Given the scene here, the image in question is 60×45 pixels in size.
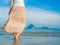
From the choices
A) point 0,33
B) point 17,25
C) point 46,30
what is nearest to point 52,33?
point 46,30

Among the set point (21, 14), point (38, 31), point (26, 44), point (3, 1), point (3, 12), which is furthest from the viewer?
point (38, 31)

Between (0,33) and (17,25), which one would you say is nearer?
(17,25)

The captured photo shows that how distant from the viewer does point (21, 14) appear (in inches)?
227

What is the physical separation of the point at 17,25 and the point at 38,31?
2307 mm

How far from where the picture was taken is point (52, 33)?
8.09 metres

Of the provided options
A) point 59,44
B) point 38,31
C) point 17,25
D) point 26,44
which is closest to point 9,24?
point 17,25

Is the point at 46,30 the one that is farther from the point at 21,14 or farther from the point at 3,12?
the point at 21,14

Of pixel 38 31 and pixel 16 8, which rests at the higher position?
pixel 16 8

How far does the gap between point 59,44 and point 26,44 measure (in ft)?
2.31

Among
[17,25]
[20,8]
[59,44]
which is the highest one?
[20,8]

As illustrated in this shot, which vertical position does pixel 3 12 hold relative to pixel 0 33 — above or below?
above

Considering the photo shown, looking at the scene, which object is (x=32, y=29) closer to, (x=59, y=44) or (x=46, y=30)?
(x=46, y=30)

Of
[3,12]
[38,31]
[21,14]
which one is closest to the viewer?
[21,14]

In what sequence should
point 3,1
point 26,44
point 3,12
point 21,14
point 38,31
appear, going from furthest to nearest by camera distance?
point 38,31 → point 3,12 → point 3,1 → point 21,14 → point 26,44
